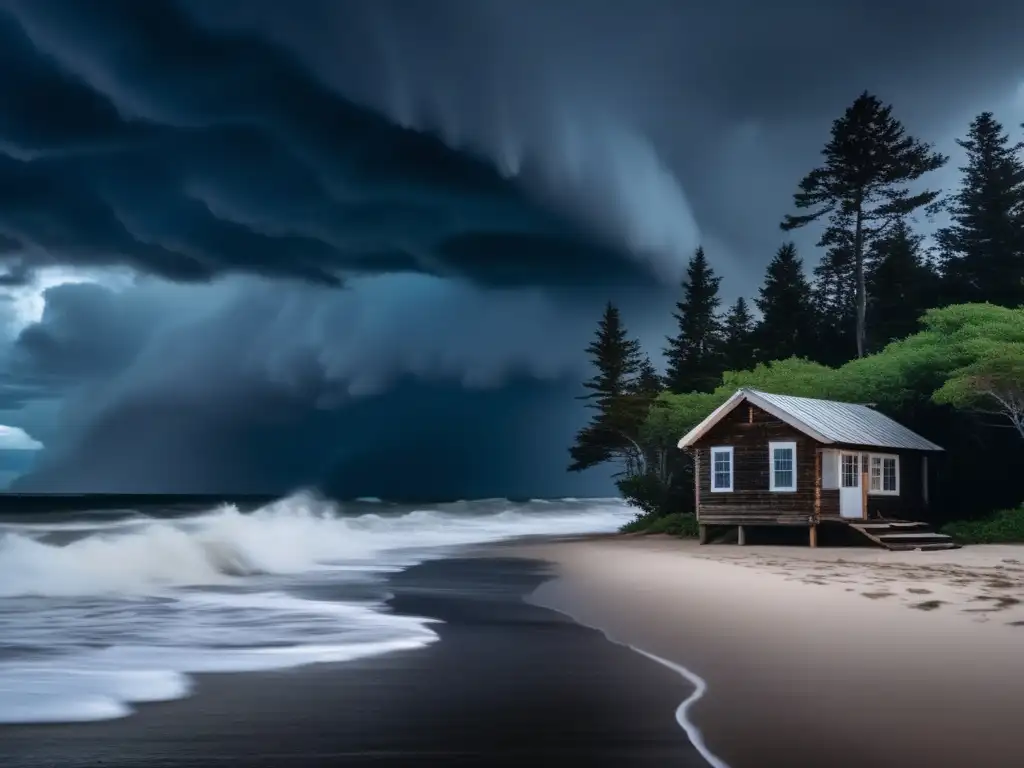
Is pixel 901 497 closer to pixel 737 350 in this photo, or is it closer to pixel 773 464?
pixel 773 464

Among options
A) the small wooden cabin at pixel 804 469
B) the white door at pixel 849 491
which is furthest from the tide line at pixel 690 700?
the white door at pixel 849 491

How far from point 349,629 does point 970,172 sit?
61.9 metres

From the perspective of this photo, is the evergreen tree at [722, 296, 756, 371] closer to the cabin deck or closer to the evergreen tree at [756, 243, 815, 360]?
the evergreen tree at [756, 243, 815, 360]

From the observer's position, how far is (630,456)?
66.6 metres

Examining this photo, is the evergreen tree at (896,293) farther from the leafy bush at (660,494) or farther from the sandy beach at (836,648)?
the sandy beach at (836,648)

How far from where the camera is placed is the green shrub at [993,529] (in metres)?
31.0

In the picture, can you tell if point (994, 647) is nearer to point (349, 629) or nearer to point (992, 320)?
point (349, 629)

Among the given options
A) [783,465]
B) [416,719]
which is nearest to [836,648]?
[416,719]

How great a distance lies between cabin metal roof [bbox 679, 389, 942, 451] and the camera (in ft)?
102

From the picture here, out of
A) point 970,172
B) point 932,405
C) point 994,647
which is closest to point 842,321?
point 970,172

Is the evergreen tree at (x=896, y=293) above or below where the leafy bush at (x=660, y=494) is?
above

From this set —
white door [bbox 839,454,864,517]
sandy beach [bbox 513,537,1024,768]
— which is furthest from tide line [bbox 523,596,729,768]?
white door [bbox 839,454,864,517]

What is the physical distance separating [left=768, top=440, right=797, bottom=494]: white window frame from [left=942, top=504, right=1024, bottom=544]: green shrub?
5.18 m

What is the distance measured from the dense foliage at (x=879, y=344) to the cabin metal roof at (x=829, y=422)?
1.96 m
